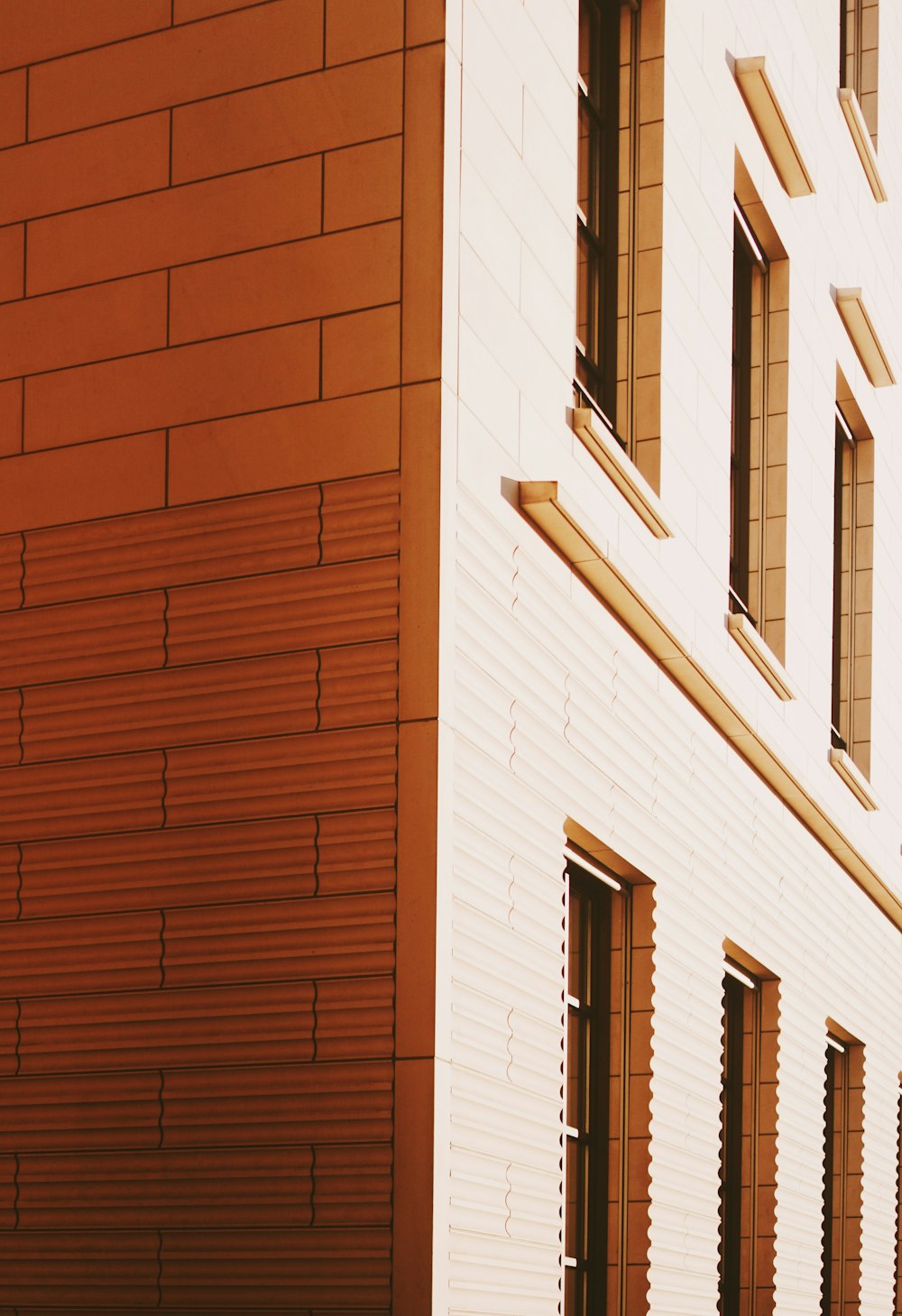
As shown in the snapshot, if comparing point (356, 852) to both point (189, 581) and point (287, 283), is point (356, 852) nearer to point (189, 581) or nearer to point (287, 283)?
point (189, 581)

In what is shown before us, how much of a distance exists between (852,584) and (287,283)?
9651 mm

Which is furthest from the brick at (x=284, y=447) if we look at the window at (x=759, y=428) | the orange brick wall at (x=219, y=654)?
the window at (x=759, y=428)

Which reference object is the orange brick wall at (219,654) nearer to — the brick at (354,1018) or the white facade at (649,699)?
the brick at (354,1018)

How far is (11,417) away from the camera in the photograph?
827 cm

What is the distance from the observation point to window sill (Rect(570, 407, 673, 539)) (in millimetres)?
8906

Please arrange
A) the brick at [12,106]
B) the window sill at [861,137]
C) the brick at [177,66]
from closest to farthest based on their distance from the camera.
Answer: the brick at [177,66], the brick at [12,106], the window sill at [861,137]

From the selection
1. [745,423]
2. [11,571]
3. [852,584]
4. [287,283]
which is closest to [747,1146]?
[745,423]

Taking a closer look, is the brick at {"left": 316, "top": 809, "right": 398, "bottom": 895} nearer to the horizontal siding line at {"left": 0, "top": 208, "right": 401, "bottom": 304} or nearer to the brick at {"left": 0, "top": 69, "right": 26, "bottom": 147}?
the horizontal siding line at {"left": 0, "top": 208, "right": 401, "bottom": 304}

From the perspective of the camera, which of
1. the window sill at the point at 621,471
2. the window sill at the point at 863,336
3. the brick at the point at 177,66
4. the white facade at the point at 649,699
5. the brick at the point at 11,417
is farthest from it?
the window sill at the point at 863,336

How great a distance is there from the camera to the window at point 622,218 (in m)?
10.2

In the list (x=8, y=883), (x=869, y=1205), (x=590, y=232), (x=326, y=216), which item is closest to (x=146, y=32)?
(x=326, y=216)

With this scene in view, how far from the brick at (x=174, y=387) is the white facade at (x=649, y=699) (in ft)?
2.17

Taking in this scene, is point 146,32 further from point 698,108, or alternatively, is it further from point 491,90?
point 698,108

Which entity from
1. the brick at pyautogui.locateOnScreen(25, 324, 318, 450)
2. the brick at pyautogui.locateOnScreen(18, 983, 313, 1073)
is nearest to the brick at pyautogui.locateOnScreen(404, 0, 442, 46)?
the brick at pyautogui.locateOnScreen(25, 324, 318, 450)
